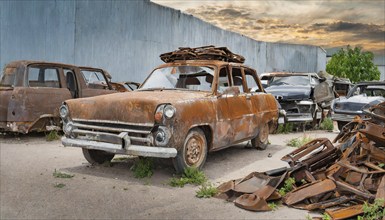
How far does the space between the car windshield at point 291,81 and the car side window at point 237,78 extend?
→ 600cm

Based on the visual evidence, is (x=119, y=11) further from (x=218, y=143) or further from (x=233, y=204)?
(x=233, y=204)

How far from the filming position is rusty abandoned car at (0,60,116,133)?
30.0 feet

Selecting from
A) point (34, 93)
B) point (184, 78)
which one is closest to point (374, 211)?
point (184, 78)

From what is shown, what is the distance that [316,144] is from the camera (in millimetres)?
6188

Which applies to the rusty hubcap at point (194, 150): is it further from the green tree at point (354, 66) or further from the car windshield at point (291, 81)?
the green tree at point (354, 66)

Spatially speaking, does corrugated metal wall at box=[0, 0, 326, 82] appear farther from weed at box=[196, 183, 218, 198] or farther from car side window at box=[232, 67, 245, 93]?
weed at box=[196, 183, 218, 198]

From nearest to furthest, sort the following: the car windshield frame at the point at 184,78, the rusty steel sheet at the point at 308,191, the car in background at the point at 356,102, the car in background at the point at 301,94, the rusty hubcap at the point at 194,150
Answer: the rusty steel sheet at the point at 308,191
the rusty hubcap at the point at 194,150
the car windshield frame at the point at 184,78
the car in background at the point at 356,102
the car in background at the point at 301,94

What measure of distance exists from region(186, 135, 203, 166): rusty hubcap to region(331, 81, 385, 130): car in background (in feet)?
23.2

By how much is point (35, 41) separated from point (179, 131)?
10.2 metres

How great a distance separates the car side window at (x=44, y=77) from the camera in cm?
974

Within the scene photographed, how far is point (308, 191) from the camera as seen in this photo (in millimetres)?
5012

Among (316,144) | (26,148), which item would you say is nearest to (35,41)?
(26,148)

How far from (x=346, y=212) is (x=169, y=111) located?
250 cm

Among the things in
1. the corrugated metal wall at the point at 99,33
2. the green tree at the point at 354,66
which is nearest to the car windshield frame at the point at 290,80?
the corrugated metal wall at the point at 99,33
